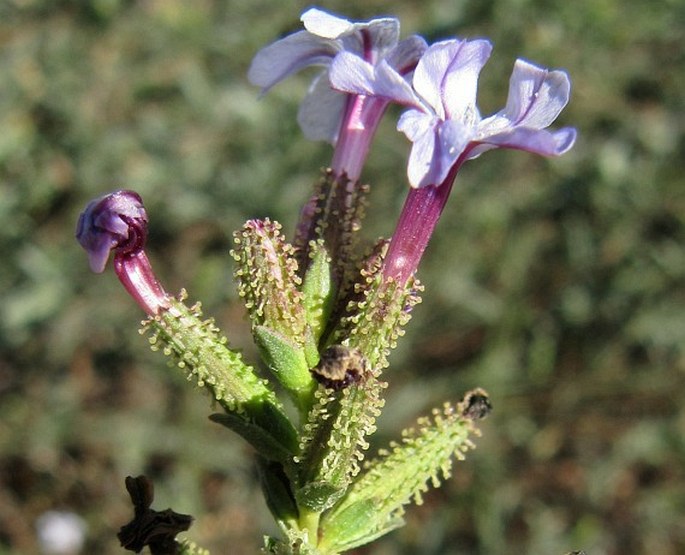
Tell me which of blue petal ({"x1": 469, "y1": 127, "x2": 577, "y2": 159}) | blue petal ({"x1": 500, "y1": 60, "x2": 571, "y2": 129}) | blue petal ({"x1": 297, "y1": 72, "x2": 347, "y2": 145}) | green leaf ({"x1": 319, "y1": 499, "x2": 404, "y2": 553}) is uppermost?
blue petal ({"x1": 297, "y1": 72, "x2": 347, "y2": 145})

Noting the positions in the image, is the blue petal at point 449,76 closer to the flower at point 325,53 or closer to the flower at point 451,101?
the flower at point 451,101

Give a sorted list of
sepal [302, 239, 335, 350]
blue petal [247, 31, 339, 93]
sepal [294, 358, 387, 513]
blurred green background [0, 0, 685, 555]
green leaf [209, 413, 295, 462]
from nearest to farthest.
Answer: sepal [294, 358, 387, 513] → green leaf [209, 413, 295, 462] → sepal [302, 239, 335, 350] → blue petal [247, 31, 339, 93] → blurred green background [0, 0, 685, 555]

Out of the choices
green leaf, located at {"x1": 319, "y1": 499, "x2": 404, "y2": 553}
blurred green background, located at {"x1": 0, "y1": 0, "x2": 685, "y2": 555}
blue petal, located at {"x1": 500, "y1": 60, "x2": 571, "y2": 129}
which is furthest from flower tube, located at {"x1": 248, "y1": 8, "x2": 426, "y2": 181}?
blurred green background, located at {"x1": 0, "y1": 0, "x2": 685, "y2": 555}

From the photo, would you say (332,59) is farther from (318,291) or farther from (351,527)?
(351,527)

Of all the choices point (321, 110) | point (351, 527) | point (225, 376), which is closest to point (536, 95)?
point (321, 110)

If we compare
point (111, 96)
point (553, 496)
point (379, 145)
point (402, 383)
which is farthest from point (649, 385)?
point (111, 96)

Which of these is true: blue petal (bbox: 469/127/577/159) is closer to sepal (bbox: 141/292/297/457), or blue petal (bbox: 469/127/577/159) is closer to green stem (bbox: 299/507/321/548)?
sepal (bbox: 141/292/297/457)

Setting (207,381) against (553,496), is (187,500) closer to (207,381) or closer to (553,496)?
(553,496)
